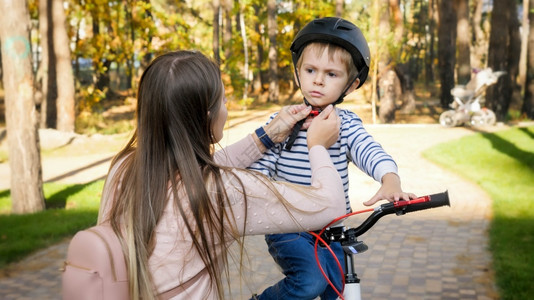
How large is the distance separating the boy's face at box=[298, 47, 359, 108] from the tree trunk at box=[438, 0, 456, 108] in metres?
23.1

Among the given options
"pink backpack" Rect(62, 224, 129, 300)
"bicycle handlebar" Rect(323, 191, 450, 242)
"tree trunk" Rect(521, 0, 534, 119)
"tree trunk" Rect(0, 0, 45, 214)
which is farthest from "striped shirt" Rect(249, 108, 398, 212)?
"tree trunk" Rect(521, 0, 534, 119)

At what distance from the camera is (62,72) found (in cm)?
1808

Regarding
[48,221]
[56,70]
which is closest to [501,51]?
[56,70]

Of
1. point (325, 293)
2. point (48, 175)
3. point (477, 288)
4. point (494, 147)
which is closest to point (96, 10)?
point (48, 175)

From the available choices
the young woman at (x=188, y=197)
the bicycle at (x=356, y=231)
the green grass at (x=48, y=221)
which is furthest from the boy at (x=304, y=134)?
the green grass at (x=48, y=221)

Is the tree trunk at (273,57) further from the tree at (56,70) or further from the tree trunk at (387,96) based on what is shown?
the tree at (56,70)

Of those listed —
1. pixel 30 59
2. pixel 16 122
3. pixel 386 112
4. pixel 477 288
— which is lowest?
pixel 386 112

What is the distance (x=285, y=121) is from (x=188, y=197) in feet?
3.05

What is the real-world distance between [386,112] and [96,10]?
32.6 ft

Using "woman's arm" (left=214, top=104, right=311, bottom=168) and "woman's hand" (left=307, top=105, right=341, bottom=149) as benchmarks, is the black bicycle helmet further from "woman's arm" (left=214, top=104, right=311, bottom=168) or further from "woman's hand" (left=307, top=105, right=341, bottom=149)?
"woman's hand" (left=307, top=105, right=341, bottom=149)

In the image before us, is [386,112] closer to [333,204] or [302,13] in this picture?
[302,13]

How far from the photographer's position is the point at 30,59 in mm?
8836

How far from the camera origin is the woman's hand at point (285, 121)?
288cm

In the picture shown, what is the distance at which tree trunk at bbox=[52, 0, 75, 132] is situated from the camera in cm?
1744
